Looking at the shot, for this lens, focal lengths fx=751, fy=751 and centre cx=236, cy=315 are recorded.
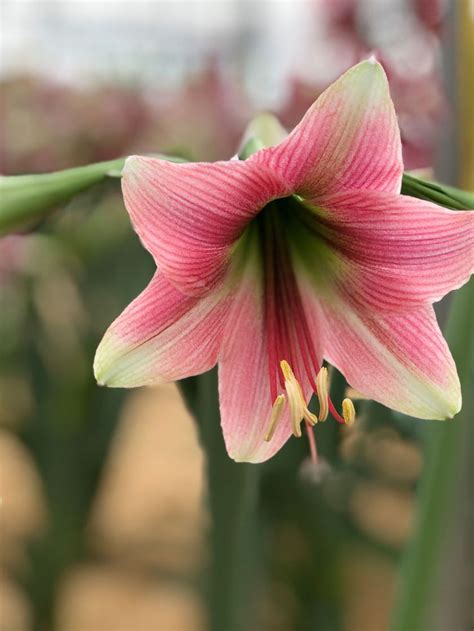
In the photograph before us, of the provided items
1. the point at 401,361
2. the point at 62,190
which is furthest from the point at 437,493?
the point at 62,190

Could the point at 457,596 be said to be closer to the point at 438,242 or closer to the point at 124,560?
the point at 438,242

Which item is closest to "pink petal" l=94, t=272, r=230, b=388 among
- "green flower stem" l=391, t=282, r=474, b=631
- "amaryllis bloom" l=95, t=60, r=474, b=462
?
"amaryllis bloom" l=95, t=60, r=474, b=462

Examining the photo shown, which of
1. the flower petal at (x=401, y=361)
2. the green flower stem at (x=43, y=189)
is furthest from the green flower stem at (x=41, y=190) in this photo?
the flower petal at (x=401, y=361)

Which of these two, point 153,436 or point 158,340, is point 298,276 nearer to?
point 158,340

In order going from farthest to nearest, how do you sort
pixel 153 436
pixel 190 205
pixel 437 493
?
pixel 153 436
pixel 437 493
pixel 190 205

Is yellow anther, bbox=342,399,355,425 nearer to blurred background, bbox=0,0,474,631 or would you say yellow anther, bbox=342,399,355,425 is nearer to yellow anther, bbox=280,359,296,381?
yellow anther, bbox=280,359,296,381

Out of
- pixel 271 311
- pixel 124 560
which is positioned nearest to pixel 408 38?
pixel 271 311
